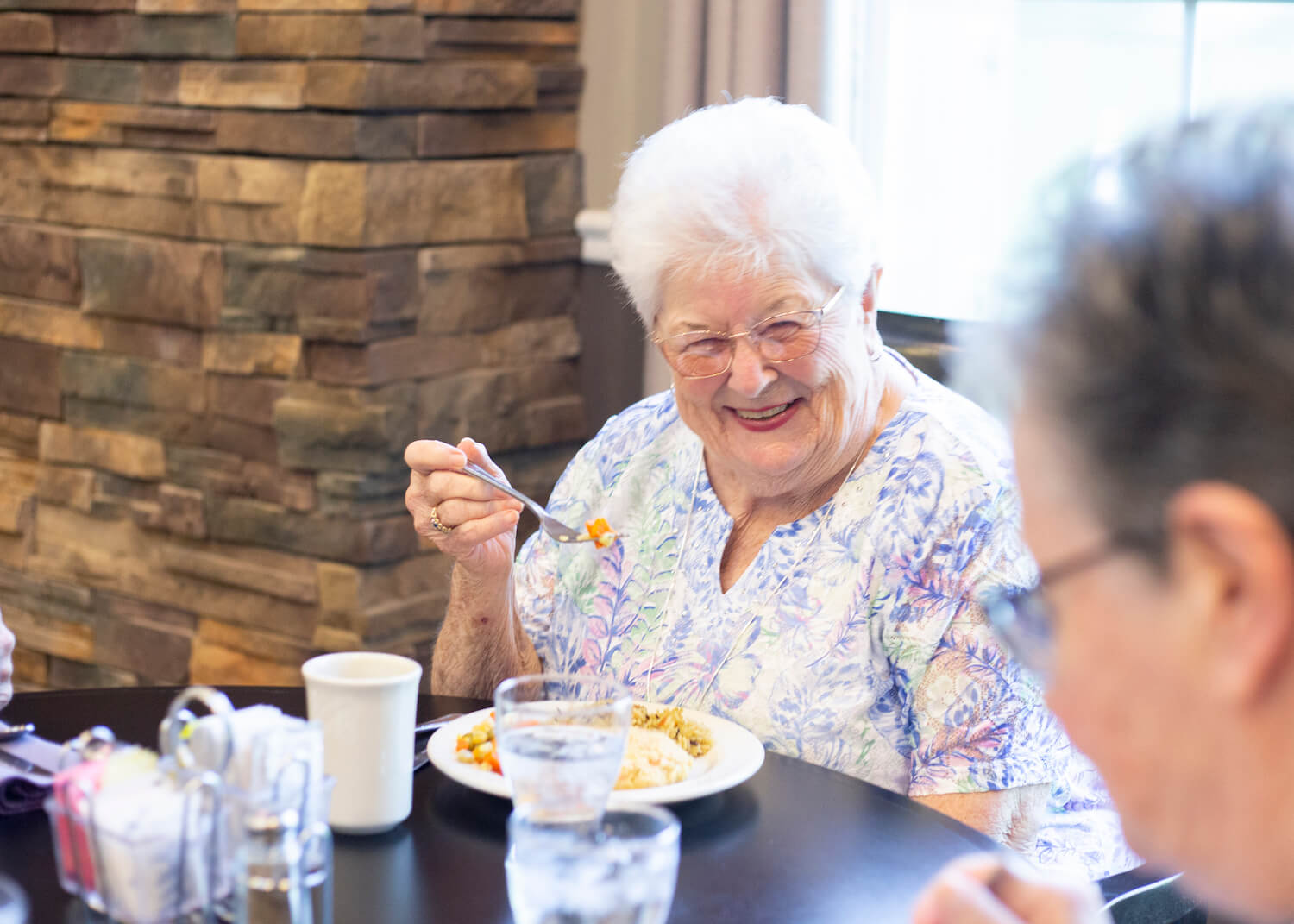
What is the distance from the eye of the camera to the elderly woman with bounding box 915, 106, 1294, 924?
22.8 inches

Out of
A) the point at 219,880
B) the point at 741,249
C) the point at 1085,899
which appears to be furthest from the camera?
the point at 741,249

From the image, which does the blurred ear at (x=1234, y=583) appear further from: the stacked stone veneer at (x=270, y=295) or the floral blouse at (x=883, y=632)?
the stacked stone veneer at (x=270, y=295)

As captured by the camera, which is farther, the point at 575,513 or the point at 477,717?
the point at 575,513

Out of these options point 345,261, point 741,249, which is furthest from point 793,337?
point 345,261

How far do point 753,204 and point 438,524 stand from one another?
481 mm

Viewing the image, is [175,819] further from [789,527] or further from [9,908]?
[789,527]

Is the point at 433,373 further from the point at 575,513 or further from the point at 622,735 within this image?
the point at 622,735

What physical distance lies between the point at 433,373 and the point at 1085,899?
6.64ft

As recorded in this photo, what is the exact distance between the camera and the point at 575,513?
1.80 m

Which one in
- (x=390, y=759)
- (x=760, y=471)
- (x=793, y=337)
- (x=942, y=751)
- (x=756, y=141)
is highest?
(x=756, y=141)

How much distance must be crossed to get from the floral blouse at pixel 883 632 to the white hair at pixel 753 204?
0.67 feet

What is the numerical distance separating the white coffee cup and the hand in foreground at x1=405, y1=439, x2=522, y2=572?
44cm

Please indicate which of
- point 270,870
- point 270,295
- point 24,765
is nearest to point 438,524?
point 24,765

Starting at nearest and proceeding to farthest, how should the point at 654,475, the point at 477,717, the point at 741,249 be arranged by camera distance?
the point at 477,717 < the point at 741,249 < the point at 654,475
